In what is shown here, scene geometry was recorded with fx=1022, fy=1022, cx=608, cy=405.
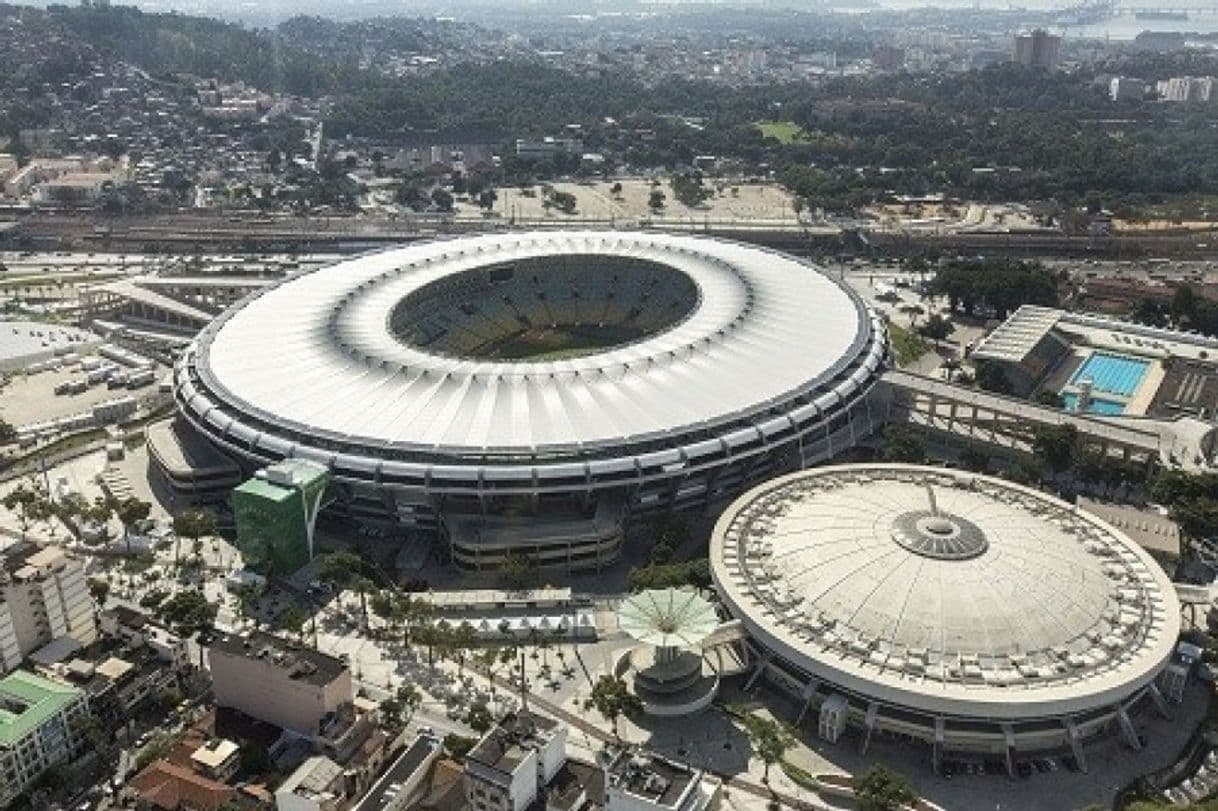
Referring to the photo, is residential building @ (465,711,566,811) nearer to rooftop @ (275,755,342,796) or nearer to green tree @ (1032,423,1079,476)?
rooftop @ (275,755,342,796)

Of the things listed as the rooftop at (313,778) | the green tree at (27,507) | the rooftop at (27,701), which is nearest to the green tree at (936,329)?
the rooftop at (313,778)

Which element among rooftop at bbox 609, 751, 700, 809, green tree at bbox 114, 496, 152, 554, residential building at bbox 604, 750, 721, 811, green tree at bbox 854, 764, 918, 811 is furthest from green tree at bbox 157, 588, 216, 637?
green tree at bbox 854, 764, 918, 811

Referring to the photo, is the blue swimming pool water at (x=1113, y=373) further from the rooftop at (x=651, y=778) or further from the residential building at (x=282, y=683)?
the residential building at (x=282, y=683)

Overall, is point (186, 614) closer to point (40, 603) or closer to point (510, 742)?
point (40, 603)

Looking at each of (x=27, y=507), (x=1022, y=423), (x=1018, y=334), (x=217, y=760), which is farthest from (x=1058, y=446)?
(x=27, y=507)

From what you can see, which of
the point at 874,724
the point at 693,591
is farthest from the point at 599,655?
the point at 874,724

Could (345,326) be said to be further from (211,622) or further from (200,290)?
(200,290)
